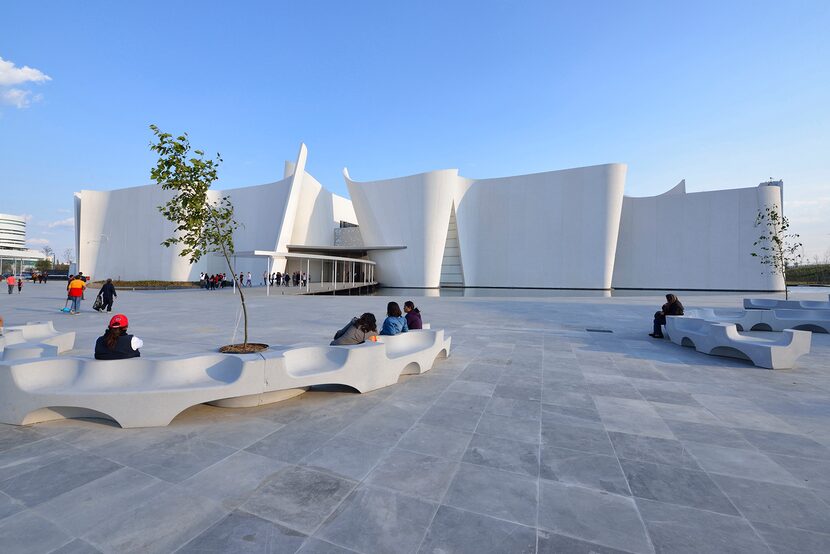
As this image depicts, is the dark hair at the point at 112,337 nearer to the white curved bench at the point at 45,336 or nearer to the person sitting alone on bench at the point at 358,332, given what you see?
the person sitting alone on bench at the point at 358,332

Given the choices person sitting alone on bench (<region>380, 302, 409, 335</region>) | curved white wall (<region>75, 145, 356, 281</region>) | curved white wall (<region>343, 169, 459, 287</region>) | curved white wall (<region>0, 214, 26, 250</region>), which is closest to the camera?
person sitting alone on bench (<region>380, 302, 409, 335</region>)

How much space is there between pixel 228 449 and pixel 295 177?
115ft

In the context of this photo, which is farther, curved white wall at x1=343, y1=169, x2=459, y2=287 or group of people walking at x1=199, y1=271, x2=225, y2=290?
curved white wall at x1=343, y1=169, x2=459, y2=287

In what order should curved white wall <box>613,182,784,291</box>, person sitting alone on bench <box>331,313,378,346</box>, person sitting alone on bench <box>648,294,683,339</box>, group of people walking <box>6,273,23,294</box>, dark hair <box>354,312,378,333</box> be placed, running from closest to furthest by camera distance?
person sitting alone on bench <box>331,313,378,346</box>, dark hair <box>354,312,378,333</box>, person sitting alone on bench <box>648,294,683,339</box>, group of people walking <box>6,273,23,294</box>, curved white wall <box>613,182,784,291</box>

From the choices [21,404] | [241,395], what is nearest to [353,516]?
[241,395]

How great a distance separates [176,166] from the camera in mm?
5258

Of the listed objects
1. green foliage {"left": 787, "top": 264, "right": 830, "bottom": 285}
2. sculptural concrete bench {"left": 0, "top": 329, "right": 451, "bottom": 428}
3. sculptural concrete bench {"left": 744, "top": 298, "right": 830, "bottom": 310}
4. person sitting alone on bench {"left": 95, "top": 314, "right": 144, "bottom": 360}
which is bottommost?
sculptural concrete bench {"left": 0, "top": 329, "right": 451, "bottom": 428}

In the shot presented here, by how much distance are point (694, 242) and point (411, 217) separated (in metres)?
27.0

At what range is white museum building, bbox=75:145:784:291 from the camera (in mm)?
34031

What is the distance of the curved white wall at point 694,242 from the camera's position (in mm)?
33094

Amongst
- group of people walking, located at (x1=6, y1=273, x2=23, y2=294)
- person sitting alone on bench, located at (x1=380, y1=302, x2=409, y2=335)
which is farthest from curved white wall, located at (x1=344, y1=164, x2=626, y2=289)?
person sitting alone on bench, located at (x1=380, y1=302, x2=409, y2=335)

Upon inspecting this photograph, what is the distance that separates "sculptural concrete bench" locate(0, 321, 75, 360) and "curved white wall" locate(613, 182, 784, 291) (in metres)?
41.5

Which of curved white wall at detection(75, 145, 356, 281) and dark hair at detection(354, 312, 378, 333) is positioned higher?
curved white wall at detection(75, 145, 356, 281)

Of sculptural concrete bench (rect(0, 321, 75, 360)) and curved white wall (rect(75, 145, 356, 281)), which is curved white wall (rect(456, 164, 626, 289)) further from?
sculptural concrete bench (rect(0, 321, 75, 360))
